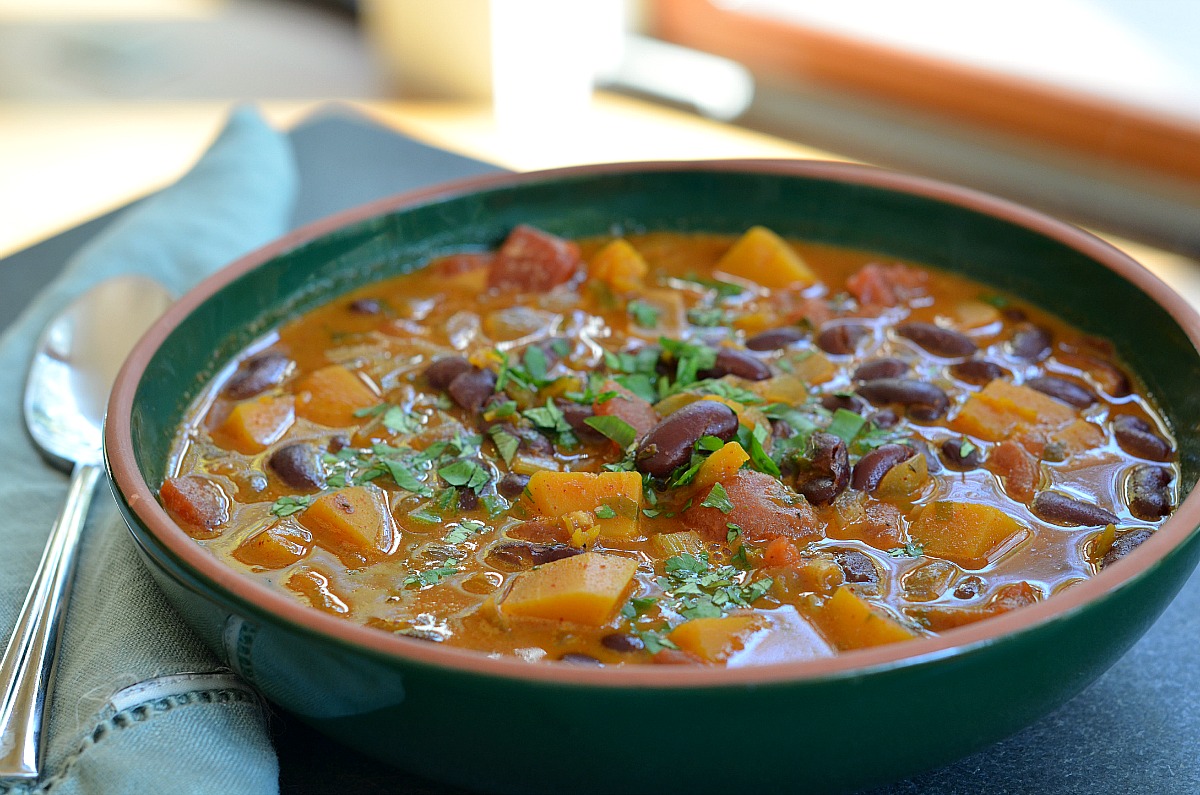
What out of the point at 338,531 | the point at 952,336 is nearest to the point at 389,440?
the point at 338,531

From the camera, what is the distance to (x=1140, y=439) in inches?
86.1

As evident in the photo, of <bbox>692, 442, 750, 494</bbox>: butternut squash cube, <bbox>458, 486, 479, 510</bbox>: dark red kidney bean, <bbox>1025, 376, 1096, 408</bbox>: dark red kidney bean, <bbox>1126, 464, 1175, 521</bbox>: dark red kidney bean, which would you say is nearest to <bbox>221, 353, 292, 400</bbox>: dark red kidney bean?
<bbox>458, 486, 479, 510</bbox>: dark red kidney bean

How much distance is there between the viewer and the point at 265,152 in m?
3.51

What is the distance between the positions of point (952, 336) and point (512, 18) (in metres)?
5.38

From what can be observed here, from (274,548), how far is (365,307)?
2.96 feet

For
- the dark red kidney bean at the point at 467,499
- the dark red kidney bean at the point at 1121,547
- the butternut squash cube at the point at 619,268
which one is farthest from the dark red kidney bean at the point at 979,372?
the dark red kidney bean at the point at 467,499

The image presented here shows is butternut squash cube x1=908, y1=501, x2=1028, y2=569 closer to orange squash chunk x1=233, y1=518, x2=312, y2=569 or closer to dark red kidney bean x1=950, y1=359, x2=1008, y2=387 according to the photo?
dark red kidney bean x1=950, y1=359, x2=1008, y2=387

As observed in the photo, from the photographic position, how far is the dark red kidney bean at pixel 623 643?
1716mm

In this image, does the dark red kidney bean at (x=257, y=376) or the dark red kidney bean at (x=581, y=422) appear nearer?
the dark red kidney bean at (x=581, y=422)

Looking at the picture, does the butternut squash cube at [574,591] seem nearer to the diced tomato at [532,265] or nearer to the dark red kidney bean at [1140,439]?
the dark red kidney bean at [1140,439]

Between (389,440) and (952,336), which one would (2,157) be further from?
(952,336)

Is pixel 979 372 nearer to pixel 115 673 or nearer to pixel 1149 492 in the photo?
pixel 1149 492

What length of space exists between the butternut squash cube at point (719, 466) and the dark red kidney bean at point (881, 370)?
511mm

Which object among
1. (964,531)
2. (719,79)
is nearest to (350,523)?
(964,531)
